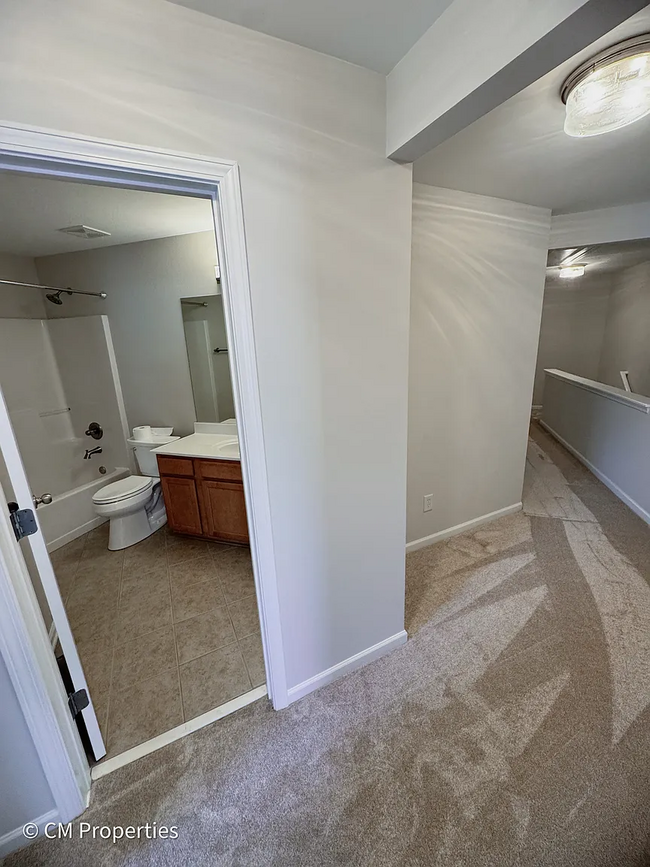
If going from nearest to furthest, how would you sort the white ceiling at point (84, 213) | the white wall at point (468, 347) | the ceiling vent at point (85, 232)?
the white ceiling at point (84, 213) → the white wall at point (468, 347) → the ceiling vent at point (85, 232)

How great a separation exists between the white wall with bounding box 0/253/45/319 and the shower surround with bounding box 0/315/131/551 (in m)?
0.13

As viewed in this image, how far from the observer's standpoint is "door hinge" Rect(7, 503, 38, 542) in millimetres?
1031

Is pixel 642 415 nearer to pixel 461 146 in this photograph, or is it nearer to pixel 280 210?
pixel 461 146

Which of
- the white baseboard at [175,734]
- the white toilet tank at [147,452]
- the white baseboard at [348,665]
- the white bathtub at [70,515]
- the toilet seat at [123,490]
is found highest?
the white toilet tank at [147,452]

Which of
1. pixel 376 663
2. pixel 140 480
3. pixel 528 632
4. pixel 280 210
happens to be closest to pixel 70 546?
pixel 140 480

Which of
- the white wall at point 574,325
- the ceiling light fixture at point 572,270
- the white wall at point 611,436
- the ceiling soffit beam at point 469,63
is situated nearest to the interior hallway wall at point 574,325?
the white wall at point 574,325

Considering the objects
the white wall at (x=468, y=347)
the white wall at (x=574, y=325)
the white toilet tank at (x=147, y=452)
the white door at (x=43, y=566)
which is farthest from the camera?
the white wall at (x=574, y=325)

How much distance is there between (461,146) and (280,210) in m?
1.07

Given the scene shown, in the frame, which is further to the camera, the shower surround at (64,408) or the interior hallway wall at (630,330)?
the interior hallway wall at (630,330)

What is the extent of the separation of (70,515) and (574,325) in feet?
24.9

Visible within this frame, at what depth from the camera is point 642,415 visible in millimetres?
2879

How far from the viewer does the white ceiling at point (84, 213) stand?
179 cm

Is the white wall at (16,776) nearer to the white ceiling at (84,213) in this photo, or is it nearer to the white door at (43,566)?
the white door at (43,566)

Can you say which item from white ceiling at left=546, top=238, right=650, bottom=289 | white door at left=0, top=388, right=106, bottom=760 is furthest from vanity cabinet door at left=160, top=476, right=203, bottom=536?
white ceiling at left=546, top=238, right=650, bottom=289
